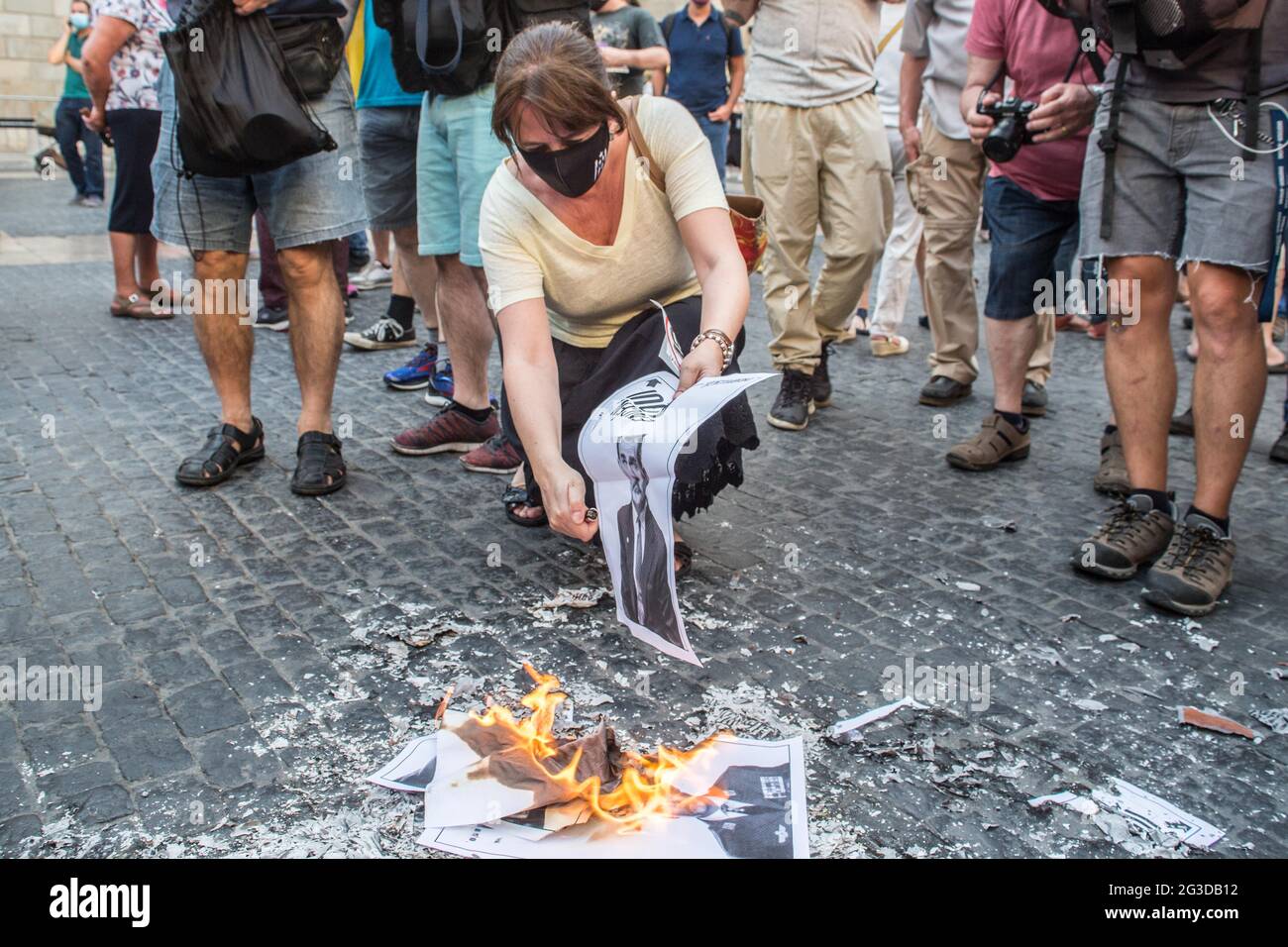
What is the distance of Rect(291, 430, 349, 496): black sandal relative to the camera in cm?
391

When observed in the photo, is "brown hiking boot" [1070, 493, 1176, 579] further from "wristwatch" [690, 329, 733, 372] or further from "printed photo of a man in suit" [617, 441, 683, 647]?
"printed photo of a man in suit" [617, 441, 683, 647]

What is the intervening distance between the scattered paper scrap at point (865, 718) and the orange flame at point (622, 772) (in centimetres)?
28

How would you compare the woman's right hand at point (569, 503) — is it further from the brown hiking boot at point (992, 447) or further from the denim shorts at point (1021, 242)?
the denim shorts at point (1021, 242)

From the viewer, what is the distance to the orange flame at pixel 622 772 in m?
2.15

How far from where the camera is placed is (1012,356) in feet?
14.6

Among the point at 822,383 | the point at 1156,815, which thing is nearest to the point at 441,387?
the point at 822,383

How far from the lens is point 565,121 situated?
2.66m

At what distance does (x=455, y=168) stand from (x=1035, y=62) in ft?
7.17

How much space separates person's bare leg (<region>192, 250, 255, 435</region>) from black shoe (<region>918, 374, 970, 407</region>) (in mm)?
2892

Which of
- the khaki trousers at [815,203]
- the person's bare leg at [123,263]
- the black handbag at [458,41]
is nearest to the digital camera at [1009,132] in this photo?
the khaki trousers at [815,203]

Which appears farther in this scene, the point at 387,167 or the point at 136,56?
the point at 136,56

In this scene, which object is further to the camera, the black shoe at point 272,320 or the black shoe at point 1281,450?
the black shoe at point 272,320

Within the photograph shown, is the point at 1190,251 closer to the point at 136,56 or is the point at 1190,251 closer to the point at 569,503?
the point at 569,503

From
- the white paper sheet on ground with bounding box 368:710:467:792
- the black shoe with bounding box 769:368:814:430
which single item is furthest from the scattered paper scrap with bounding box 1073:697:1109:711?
the black shoe with bounding box 769:368:814:430
